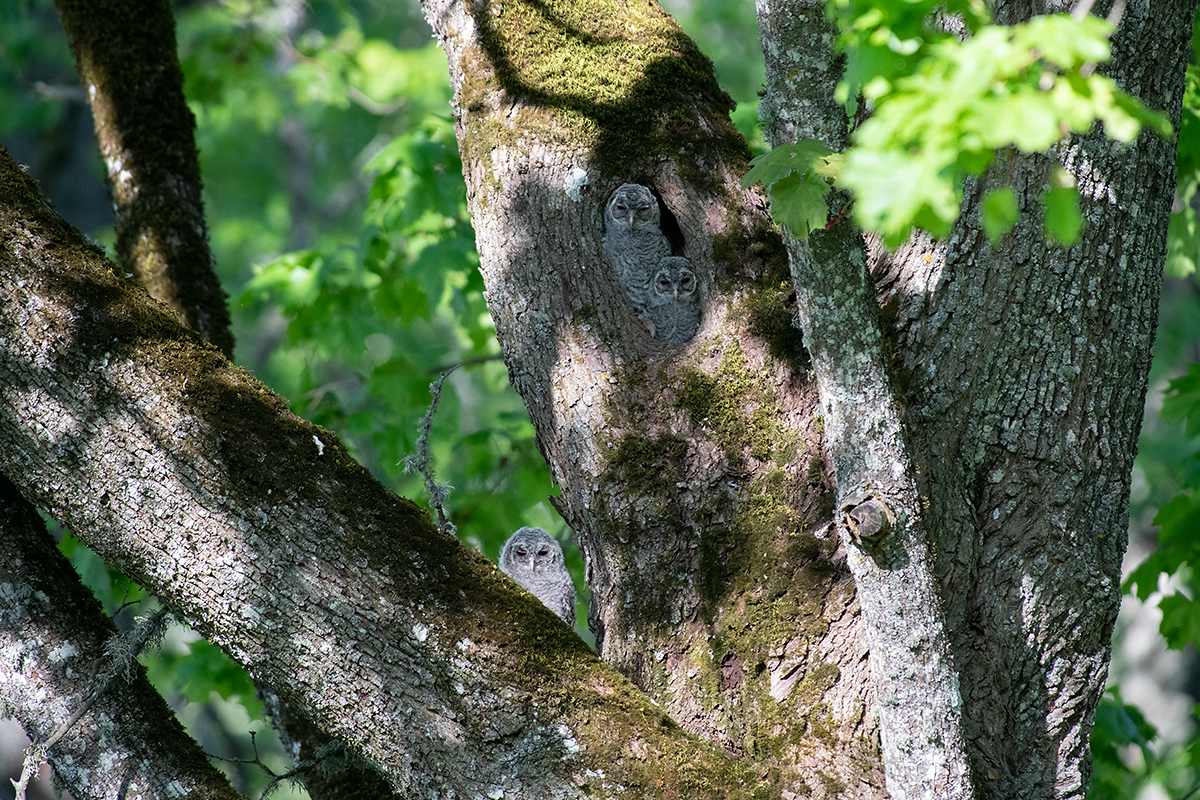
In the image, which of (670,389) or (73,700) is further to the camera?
(670,389)

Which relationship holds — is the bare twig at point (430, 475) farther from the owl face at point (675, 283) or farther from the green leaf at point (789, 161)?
the green leaf at point (789, 161)

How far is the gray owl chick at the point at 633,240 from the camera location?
7.55ft

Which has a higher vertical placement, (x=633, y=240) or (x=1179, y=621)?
(x=1179, y=621)

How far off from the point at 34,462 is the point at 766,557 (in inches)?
63.9

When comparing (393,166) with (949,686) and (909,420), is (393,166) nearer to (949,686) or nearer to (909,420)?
(909,420)

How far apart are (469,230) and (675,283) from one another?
2.27 m

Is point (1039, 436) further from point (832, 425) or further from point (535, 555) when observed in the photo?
point (535, 555)

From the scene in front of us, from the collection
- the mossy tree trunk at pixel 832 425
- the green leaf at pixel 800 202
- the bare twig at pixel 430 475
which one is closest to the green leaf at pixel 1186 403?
the mossy tree trunk at pixel 832 425

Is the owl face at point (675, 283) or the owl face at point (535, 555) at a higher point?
the owl face at point (675, 283)

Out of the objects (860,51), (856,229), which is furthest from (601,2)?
(860,51)

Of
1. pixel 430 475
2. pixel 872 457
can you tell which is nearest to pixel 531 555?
pixel 430 475

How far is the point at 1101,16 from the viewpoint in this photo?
1.82 metres

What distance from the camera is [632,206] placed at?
7.57 ft

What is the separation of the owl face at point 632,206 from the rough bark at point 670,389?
0.04 metres
